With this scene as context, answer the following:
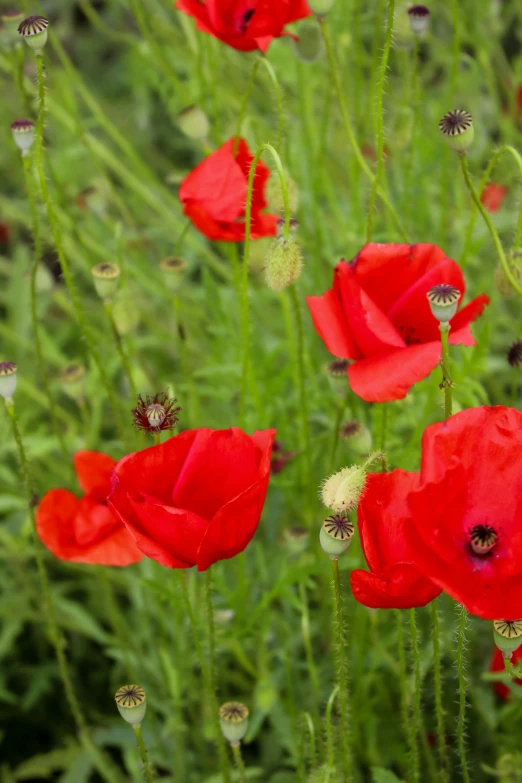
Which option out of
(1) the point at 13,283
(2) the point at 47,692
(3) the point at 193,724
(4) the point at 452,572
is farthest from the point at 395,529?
(1) the point at 13,283

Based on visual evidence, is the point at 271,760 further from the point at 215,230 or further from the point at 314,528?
the point at 215,230

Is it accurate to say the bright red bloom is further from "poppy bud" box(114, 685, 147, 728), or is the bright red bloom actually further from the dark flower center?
"poppy bud" box(114, 685, 147, 728)

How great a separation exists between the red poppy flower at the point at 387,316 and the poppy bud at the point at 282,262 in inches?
1.6

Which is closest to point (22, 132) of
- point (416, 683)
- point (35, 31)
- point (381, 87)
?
point (35, 31)

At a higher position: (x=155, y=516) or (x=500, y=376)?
(x=500, y=376)

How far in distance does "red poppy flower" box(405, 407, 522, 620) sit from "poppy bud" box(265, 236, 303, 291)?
28 cm

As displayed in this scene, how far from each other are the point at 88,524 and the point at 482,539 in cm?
50

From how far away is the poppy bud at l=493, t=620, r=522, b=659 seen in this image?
0.90 metres

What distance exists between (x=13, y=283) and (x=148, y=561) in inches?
36.0

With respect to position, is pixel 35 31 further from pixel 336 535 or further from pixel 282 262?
pixel 336 535

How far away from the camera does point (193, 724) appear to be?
1661mm

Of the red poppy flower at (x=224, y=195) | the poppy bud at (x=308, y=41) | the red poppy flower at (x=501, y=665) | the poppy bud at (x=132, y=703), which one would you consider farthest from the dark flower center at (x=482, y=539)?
the poppy bud at (x=308, y=41)

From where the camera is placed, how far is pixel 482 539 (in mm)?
876

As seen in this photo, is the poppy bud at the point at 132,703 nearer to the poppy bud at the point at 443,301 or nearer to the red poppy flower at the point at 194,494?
the red poppy flower at the point at 194,494
